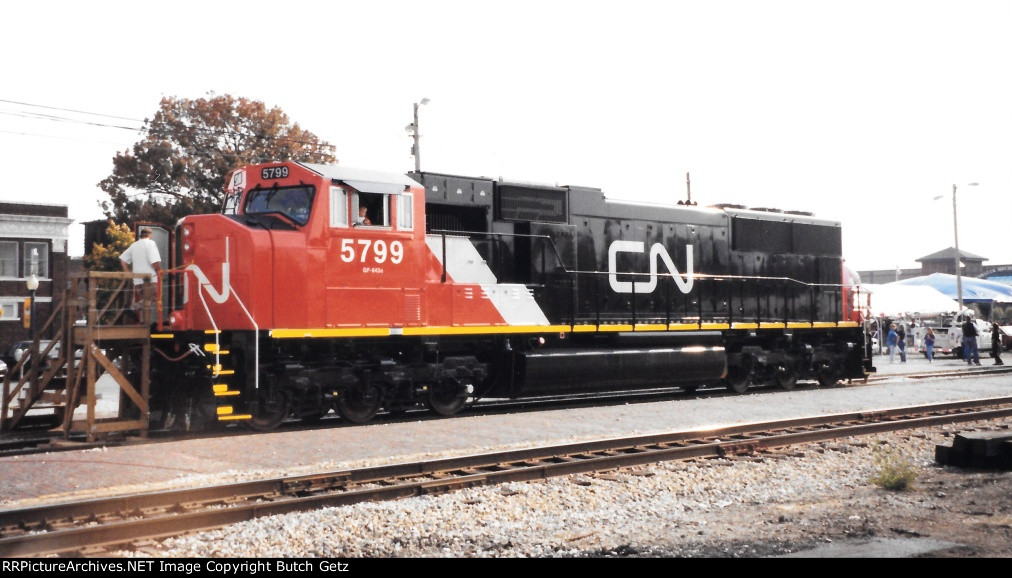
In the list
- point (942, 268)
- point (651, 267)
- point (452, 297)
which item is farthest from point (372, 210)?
point (942, 268)

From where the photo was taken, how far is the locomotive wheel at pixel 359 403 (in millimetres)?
13039

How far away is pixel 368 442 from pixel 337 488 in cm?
309

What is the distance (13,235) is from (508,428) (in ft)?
138

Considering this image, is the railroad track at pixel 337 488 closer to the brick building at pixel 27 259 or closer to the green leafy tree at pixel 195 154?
the green leafy tree at pixel 195 154

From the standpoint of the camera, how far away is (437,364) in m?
13.9

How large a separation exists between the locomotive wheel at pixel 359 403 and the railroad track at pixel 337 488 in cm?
408

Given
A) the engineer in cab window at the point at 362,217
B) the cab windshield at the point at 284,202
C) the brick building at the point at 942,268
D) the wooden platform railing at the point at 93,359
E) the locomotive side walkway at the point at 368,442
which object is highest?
the brick building at the point at 942,268

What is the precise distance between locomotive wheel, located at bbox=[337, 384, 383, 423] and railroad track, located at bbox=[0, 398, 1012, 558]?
4081 millimetres

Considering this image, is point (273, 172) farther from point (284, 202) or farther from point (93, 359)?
point (93, 359)

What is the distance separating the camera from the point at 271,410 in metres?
12.3

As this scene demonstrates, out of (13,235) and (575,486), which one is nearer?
(575,486)

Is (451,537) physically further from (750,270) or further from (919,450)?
(750,270)

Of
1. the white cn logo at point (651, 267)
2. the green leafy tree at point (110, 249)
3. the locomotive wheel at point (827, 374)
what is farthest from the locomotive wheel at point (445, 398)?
the green leafy tree at point (110, 249)

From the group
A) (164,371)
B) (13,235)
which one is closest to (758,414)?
(164,371)
